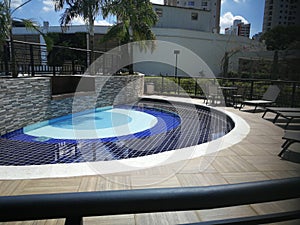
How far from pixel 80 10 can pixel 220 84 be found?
6.83 meters

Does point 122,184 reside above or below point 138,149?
above

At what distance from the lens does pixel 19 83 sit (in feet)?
18.3

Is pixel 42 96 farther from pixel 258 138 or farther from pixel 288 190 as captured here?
pixel 288 190

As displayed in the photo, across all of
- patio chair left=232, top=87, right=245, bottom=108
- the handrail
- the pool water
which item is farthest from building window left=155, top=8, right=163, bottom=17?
the handrail

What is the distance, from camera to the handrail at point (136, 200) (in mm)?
584

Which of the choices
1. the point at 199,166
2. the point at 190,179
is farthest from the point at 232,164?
the point at 190,179

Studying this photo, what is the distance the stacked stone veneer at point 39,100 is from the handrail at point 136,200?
5.41 m

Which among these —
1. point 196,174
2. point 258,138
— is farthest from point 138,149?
point 258,138

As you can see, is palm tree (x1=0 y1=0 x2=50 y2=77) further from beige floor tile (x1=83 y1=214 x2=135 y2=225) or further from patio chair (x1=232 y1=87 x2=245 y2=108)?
patio chair (x1=232 y1=87 x2=245 y2=108)

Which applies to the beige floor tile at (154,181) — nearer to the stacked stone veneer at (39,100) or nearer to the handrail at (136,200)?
the handrail at (136,200)

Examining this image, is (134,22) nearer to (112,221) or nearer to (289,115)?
(289,115)

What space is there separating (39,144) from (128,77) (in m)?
5.64

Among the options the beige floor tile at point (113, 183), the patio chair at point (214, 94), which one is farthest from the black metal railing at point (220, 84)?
the beige floor tile at point (113, 183)

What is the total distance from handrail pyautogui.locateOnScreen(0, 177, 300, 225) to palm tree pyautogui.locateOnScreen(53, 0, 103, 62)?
353 inches
